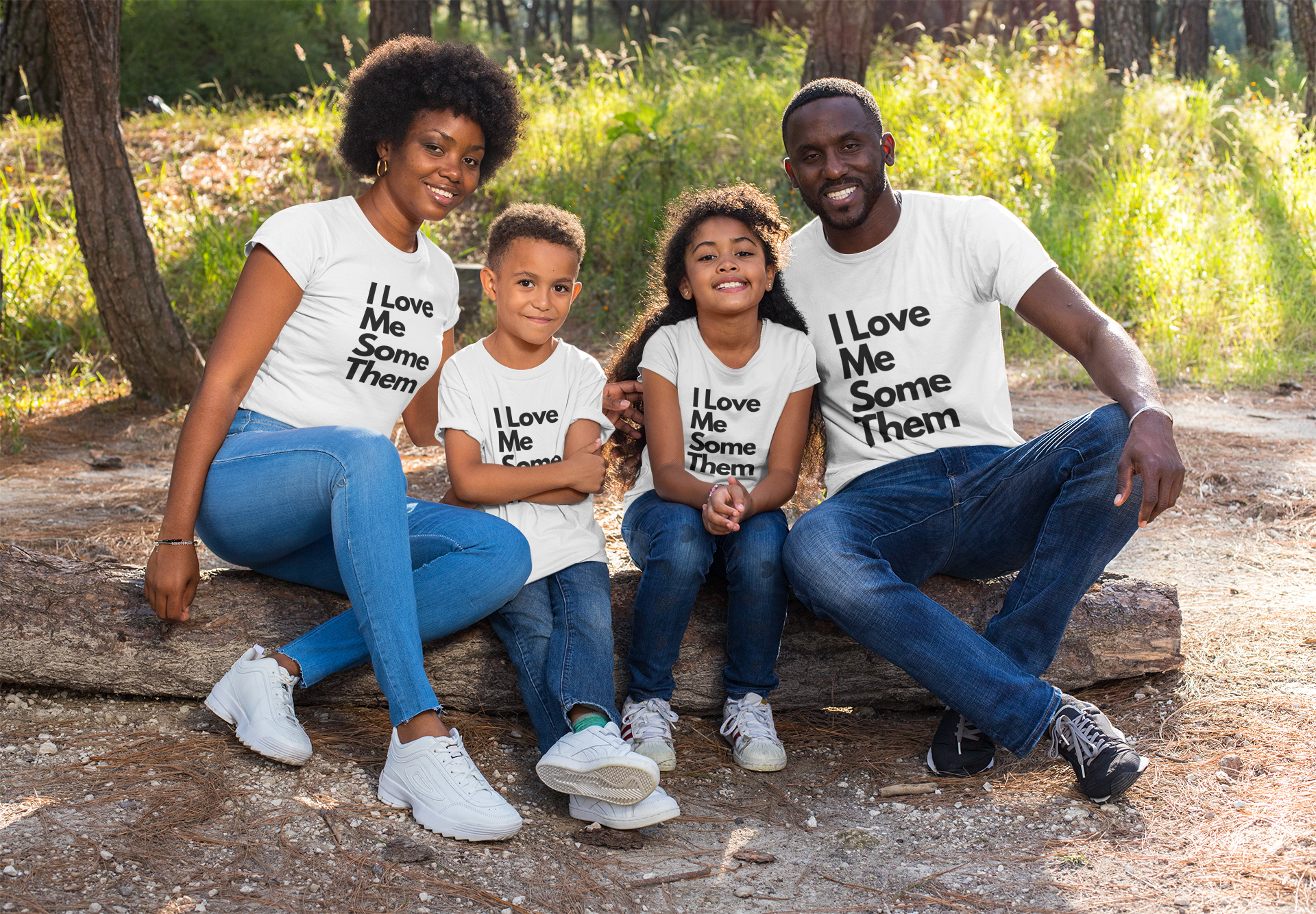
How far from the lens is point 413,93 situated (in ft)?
9.29

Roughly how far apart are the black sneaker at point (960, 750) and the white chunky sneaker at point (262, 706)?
1.46 m

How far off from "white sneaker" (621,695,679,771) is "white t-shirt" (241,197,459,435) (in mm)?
967

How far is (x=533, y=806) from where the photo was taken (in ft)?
7.98

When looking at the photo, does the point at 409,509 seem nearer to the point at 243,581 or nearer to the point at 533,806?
the point at 243,581

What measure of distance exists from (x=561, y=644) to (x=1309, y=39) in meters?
9.62

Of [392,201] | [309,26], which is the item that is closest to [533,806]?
[392,201]

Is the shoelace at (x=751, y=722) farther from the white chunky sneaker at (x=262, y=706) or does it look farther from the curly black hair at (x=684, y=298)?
the white chunky sneaker at (x=262, y=706)

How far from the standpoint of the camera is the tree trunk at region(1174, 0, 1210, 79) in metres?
12.7

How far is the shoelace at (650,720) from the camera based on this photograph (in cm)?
261

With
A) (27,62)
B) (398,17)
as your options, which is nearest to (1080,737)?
(398,17)

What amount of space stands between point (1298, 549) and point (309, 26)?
14.8 metres

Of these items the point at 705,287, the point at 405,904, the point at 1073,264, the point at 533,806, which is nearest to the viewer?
the point at 405,904

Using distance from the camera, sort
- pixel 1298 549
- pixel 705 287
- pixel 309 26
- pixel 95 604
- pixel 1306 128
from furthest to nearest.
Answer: pixel 309 26
pixel 1306 128
pixel 1298 549
pixel 705 287
pixel 95 604

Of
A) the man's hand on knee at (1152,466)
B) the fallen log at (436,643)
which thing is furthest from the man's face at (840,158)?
the fallen log at (436,643)
